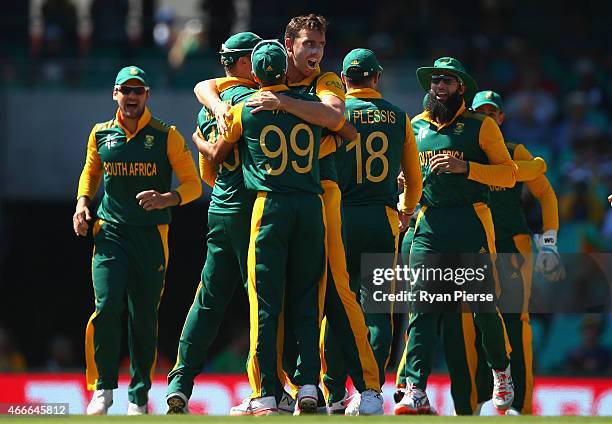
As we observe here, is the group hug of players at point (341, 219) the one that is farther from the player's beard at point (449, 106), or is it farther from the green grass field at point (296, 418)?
the green grass field at point (296, 418)

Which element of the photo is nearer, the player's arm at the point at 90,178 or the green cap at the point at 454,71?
the green cap at the point at 454,71

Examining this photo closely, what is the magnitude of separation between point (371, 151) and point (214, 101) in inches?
48.2

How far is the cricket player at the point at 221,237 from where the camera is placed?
935 cm

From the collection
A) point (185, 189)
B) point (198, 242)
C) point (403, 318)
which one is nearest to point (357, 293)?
point (185, 189)

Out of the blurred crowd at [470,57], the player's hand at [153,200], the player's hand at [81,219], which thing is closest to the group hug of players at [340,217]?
the player's hand at [153,200]

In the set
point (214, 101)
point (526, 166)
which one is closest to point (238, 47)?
point (214, 101)

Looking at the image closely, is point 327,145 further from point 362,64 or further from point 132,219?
point 132,219

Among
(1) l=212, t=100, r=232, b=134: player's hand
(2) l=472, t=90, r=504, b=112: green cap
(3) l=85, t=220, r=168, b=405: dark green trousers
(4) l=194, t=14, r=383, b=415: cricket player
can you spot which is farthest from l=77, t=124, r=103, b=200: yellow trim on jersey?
(2) l=472, t=90, r=504, b=112: green cap

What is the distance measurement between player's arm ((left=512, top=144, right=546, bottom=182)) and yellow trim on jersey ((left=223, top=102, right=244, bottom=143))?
2780mm

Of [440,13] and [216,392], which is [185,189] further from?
[440,13]

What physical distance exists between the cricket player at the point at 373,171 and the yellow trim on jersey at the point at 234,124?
49.1 inches

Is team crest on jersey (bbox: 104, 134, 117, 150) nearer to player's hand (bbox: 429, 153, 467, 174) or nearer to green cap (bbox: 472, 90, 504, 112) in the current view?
player's hand (bbox: 429, 153, 467, 174)

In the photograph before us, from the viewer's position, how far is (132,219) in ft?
35.2

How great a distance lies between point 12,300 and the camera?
18938 millimetres
